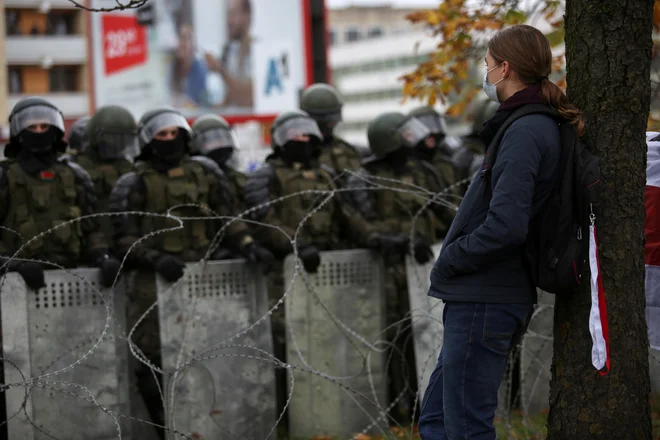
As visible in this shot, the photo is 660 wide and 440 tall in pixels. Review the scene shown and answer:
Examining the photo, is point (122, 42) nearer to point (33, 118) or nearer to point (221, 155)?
point (221, 155)

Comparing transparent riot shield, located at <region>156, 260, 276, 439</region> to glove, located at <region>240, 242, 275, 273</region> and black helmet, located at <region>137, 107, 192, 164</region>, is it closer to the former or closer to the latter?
glove, located at <region>240, 242, 275, 273</region>

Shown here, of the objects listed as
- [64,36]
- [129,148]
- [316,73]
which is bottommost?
[129,148]

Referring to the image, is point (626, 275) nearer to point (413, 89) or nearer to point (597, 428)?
point (597, 428)

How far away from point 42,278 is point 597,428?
2944 millimetres

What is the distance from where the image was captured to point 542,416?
22.5 ft

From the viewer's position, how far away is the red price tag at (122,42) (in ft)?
77.8

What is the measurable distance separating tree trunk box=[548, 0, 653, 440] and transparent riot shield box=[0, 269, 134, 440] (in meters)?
2.45

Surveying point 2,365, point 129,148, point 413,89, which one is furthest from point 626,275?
point 129,148

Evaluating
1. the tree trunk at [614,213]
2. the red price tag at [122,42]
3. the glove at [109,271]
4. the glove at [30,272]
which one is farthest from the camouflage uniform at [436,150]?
the red price tag at [122,42]

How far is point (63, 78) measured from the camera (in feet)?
159

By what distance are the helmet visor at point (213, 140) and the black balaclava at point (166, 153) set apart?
1.74m

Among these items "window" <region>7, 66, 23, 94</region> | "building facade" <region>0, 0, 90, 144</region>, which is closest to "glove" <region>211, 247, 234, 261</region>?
"building facade" <region>0, 0, 90, 144</region>

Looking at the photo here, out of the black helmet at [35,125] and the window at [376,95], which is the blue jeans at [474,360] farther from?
the window at [376,95]

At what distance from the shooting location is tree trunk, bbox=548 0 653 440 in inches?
162
